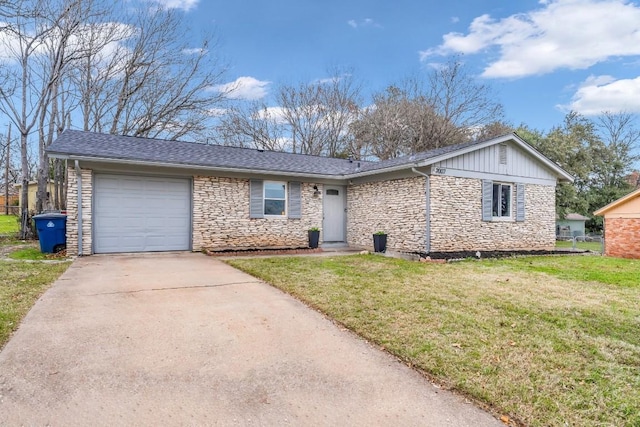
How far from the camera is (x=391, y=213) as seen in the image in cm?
1150

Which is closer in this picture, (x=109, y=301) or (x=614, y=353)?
(x=614, y=353)

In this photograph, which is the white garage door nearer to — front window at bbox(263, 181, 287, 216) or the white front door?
front window at bbox(263, 181, 287, 216)

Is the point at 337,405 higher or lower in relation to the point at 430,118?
lower

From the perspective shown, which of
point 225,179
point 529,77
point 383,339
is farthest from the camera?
point 529,77

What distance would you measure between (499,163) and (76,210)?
12.0 metres

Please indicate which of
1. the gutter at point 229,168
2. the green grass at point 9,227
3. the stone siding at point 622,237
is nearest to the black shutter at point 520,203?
the stone siding at point 622,237

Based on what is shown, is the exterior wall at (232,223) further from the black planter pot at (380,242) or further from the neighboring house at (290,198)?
the black planter pot at (380,242)

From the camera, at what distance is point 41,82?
48.7ft

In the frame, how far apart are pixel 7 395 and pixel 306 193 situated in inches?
403

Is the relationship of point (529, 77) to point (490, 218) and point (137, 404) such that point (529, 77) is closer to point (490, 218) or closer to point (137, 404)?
point (490, 218)

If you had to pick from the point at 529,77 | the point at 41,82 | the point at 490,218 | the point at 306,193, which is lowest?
the point at 490,218

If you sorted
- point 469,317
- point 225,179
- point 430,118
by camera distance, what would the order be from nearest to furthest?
point 469,317, point 225,179, point 430,118

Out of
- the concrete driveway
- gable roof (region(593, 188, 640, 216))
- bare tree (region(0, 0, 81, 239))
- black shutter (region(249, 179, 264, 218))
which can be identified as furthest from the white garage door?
gable roof (region(593, 188, 640, 216))

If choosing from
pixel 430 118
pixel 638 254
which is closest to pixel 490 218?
pixel 638 254
